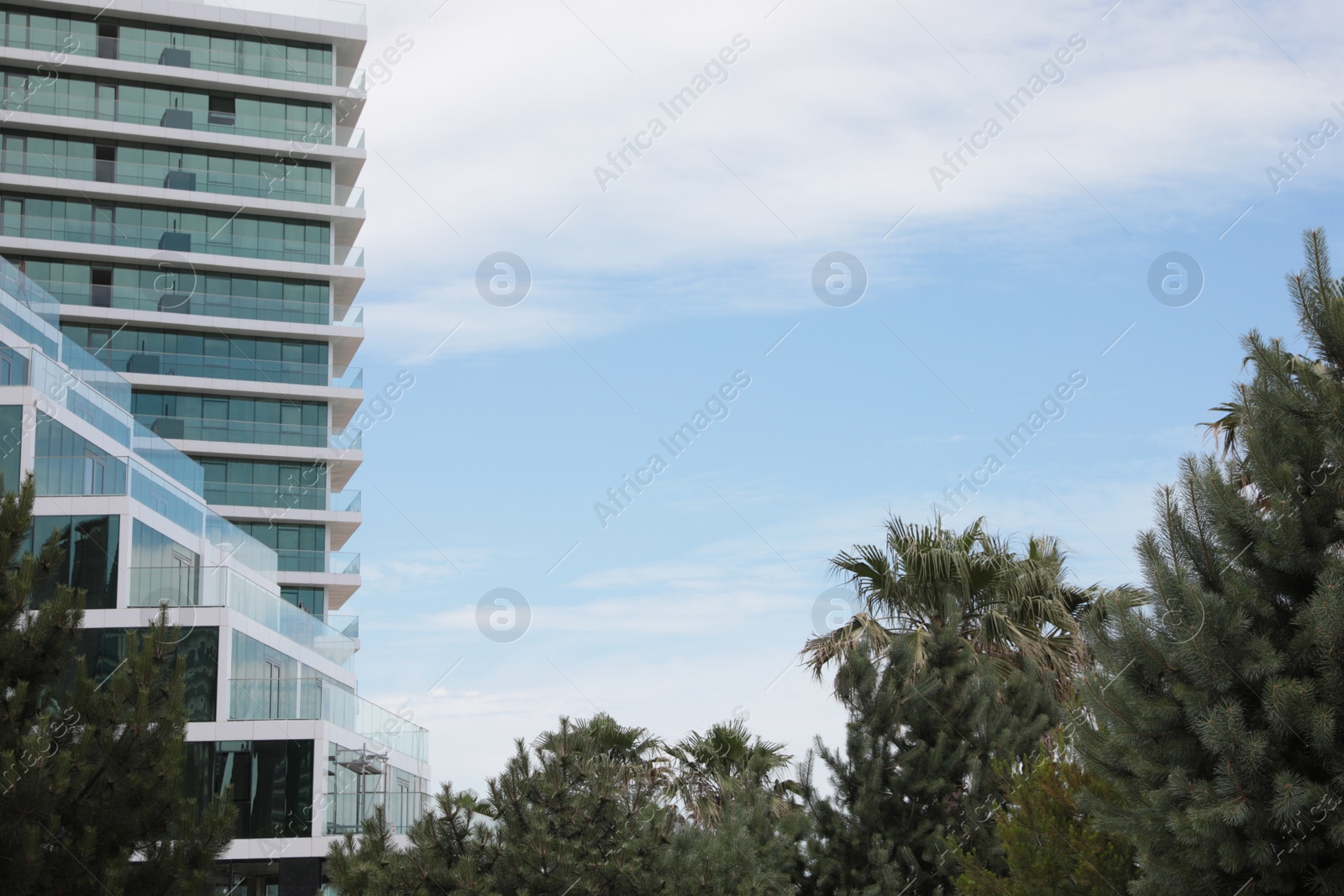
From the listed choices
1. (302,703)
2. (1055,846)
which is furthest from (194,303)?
(1055,846)

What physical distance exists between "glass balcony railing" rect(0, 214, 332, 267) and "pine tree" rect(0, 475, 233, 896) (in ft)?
145

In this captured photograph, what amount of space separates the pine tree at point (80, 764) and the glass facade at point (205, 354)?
42.0 m

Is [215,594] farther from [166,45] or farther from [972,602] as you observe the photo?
[166,45]

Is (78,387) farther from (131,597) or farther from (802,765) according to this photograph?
(802,765)

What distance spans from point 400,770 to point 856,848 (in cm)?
2007

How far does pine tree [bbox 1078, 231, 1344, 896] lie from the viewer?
9.69 meters

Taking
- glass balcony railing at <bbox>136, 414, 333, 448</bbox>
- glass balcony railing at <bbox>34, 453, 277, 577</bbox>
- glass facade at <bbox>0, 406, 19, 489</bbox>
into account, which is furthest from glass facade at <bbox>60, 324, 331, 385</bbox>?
glass facade at <bbox>0, 406, 19, 489</bbox>

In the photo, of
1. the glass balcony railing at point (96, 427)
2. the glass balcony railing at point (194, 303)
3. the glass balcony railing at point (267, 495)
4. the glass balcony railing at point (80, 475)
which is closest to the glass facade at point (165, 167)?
the glass balcony railing at point (194, 303)

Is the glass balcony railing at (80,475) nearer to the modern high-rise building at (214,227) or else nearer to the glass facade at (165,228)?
the modern high-rise building at (214,227)

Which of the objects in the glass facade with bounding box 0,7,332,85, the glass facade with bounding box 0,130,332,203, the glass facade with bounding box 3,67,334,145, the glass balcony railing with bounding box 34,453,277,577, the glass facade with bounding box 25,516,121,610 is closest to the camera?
the glass facade with bounding box 25,516,121,610

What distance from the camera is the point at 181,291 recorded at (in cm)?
5766

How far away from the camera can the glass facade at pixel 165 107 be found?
57188mm

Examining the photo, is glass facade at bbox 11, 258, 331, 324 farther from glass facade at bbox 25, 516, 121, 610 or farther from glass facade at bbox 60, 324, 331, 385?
glass facade at bbox 25, 516, 121, 610

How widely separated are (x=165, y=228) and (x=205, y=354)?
5.66 meters
